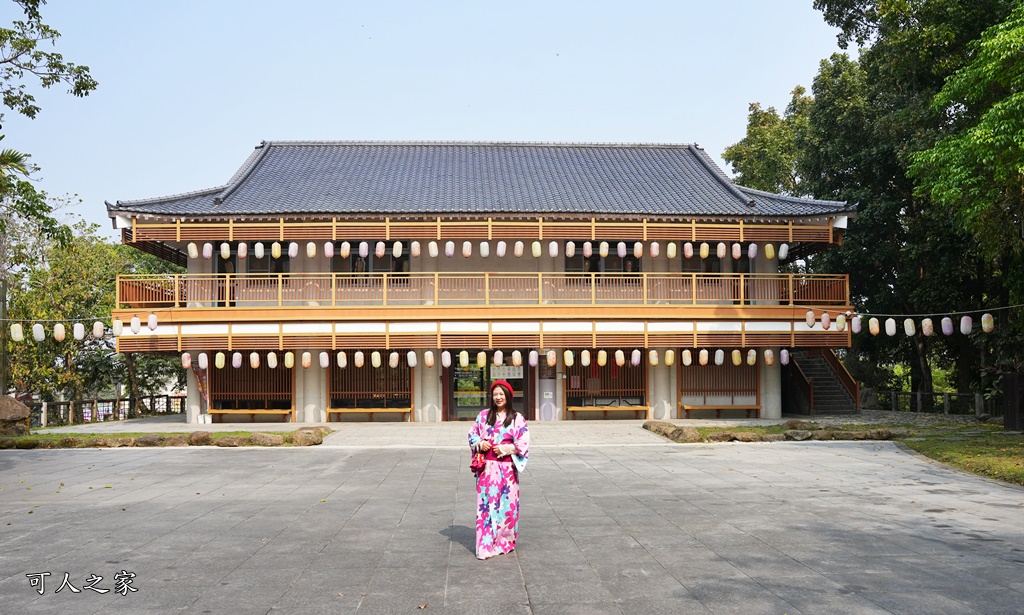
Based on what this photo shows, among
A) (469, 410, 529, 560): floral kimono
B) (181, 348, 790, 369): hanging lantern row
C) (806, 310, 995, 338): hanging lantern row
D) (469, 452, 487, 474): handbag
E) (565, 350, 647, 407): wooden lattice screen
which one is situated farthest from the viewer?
(565, 350, 647, 407): wooden lattice screen

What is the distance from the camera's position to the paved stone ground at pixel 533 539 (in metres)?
5.75

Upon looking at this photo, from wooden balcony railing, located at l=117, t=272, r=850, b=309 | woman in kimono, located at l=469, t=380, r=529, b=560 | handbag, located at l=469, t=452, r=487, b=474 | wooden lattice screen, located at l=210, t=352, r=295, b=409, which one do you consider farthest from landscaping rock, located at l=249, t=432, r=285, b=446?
handbag, located at l=469, t=452, r=487, b=474

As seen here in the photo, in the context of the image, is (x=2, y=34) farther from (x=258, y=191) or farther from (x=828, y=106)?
(x=828, y=106)

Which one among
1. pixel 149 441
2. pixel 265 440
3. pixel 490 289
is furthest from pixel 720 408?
pixel 149 441

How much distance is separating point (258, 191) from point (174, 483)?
1594 cm

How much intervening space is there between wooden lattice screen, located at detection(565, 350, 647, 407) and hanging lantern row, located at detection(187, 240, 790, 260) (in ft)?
11.0

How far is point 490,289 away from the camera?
24.5m

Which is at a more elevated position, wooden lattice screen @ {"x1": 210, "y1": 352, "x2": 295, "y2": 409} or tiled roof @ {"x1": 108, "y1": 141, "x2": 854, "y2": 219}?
tiled roof @ {"x1": 108, "y1": 141, "x2": 854, "y2": 219}

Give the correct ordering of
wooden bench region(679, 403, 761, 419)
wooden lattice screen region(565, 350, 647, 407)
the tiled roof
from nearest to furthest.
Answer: the tiled roof < wooden bench region(679, 403, 761, 419) < wooden lattice screen region(565, 350, 647, 407)

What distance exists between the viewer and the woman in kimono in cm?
712

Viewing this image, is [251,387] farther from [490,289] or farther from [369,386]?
[490,289]

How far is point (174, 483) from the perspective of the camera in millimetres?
12062

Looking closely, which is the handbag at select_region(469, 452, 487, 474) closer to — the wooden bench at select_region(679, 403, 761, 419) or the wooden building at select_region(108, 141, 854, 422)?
the wooden building at select_region(108, 141, 854, 422)

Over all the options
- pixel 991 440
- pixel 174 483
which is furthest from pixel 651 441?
pixel 174 483
